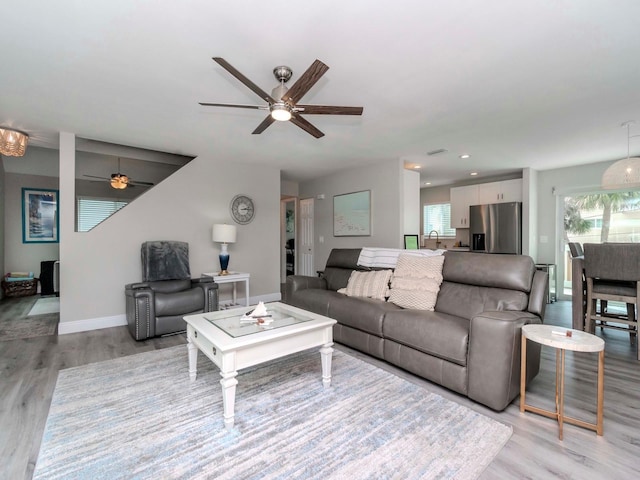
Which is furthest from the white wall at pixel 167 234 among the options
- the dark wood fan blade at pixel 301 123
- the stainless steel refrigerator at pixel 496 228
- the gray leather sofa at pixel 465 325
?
the stainless steel refrigerator at pixel 496 228

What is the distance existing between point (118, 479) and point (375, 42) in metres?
2.73

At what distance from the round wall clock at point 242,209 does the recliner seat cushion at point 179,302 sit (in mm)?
1713

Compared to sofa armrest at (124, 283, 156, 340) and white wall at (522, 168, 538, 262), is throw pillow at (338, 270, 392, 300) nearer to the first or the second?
sofa armrest at (124, 283, 156, 340)

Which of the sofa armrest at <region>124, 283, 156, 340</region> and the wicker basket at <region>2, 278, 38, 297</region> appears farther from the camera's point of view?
the wicker basket at <region>2, 278, 38, 297</region>

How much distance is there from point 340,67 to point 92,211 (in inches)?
163

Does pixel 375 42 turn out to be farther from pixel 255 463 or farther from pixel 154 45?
pixel 255 463

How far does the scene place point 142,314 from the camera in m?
3.26

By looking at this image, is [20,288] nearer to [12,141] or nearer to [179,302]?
[12,141]

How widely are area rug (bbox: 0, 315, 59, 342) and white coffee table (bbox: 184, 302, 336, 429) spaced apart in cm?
265

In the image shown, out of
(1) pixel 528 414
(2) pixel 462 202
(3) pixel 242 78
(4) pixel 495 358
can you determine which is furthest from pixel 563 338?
(2) pixel 462 202

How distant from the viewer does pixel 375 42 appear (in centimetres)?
188

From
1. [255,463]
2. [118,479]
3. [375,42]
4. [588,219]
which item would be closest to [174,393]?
[118,479]

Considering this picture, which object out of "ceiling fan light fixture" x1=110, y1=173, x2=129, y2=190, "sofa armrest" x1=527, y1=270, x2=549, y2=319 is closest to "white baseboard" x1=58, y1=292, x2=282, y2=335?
"ceiling fan light fixture" x1=110, y1=173, x2=129, y2=190

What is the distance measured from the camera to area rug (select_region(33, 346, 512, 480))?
57.6 inches
